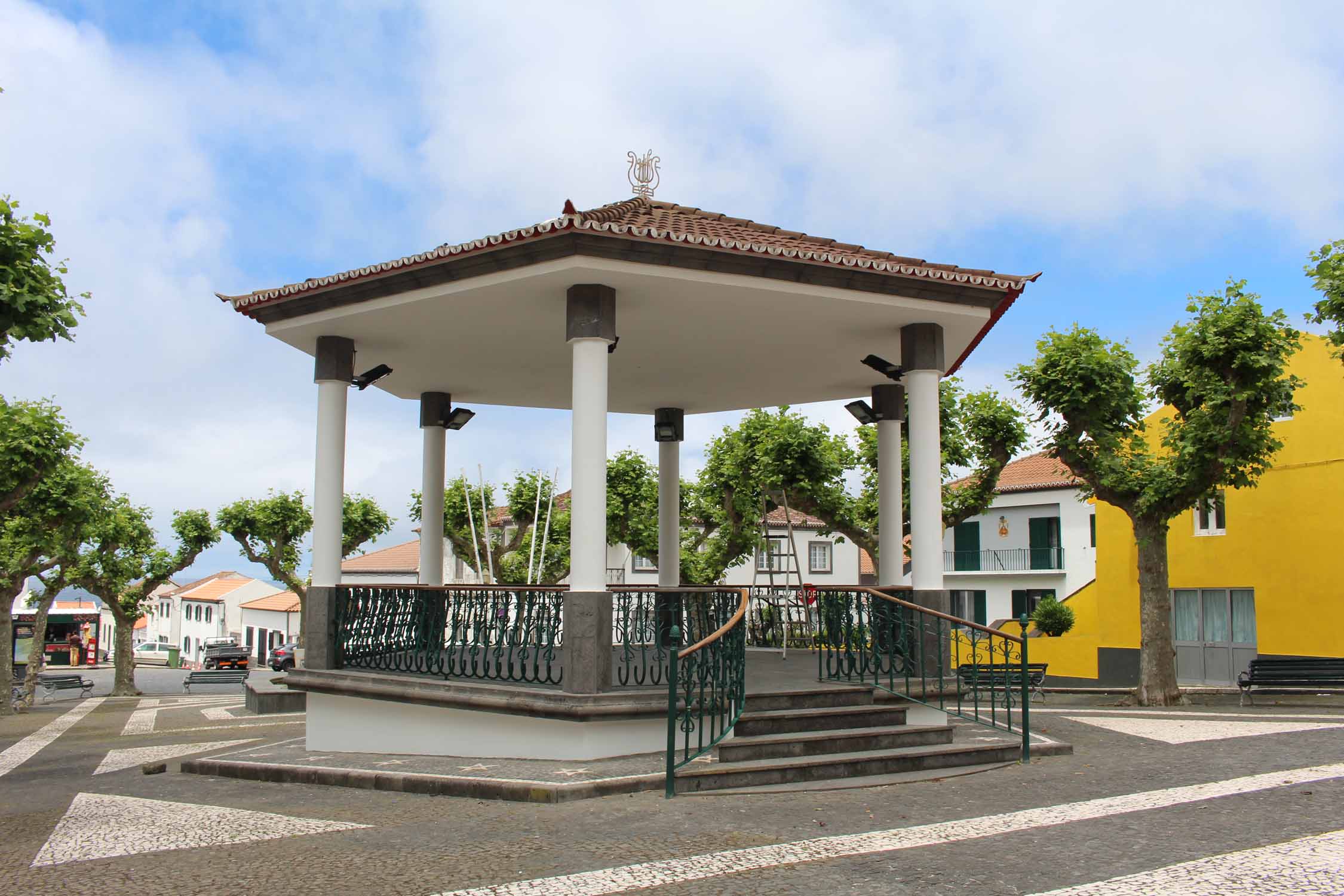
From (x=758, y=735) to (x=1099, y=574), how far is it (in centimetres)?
1865

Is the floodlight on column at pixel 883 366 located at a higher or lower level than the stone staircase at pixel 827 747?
higher

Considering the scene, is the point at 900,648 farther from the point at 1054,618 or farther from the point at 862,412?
the point at 1054,618

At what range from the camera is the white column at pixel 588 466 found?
815cm

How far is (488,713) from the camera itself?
8.58m

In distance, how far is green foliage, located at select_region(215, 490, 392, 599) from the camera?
32312 mm

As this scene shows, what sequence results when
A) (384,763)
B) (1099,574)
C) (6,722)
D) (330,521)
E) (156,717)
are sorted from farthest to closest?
(1099,574), (6,722), (156,717), (330,521), (384,763)

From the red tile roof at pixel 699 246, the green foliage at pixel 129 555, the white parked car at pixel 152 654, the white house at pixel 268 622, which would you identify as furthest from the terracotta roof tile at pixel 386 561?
the red tile roof at pixel 699 246

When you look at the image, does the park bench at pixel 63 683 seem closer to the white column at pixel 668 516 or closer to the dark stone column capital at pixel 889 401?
the white column at pixel 668 516

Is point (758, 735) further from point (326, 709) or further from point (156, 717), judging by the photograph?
point (156, 717)

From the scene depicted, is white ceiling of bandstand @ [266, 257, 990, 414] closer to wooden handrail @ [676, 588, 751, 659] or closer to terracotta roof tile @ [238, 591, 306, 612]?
wooden handrail @ [676, 588, 751, 659]

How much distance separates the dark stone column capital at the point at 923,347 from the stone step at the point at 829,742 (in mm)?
3313

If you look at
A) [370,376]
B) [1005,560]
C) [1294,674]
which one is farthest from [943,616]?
[1005,560]

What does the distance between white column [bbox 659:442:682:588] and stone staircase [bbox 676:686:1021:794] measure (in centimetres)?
532

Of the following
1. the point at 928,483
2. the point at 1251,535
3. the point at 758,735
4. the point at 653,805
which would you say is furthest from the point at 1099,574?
the point at 653,805
